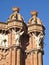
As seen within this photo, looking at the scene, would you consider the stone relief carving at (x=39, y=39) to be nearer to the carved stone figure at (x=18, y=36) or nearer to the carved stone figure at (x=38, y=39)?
the carved stone figure at (x=38, y=39)

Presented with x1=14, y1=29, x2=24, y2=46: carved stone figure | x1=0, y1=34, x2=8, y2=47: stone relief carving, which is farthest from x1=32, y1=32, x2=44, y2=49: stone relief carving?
x1=0, y1=34, x2=8, y2=47: stone relief carving

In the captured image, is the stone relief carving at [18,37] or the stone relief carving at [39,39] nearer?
the stone relief carving at [18,37]

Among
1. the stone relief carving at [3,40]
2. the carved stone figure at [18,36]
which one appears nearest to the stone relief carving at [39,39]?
the carved stone figure at [18,36]

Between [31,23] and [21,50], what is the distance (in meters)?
1.96

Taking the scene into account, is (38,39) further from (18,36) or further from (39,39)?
(18,36)

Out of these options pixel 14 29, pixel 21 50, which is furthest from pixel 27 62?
pixel 14 29

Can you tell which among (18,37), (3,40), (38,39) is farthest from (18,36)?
(38,39)

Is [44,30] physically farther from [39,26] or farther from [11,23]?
[11,23]

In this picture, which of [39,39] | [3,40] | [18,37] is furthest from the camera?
[39,39]

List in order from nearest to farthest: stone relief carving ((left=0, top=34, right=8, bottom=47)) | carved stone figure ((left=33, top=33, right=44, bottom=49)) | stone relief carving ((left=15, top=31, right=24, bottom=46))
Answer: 1. stone relief carving ((left=15, top=31, right=24, bottom=46))
2. stone relief carving ((left=0, top=34, right=8, bottom=47))
3. carved stone figure ((left=33, top=33, right=44, bottom=49))

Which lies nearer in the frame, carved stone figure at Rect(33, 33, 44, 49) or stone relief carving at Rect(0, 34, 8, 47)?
stone relief carving at Rect(0, 34, 8, 47)

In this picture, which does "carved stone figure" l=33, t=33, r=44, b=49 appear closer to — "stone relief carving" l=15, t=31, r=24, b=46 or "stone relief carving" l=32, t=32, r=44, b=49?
"stone relief carving" l=32, t=32, r=44, b=49

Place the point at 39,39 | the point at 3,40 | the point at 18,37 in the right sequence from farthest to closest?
the point at 39,39, the point at 3,40, the point at 18,37

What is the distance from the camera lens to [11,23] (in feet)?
67.3
